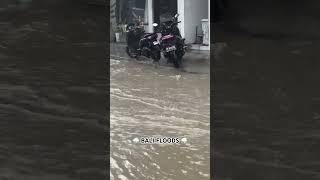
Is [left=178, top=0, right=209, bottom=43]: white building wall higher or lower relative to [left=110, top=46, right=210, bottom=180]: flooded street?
higher

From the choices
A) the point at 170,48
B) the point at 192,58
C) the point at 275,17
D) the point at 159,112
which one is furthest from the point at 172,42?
the point at 275,17

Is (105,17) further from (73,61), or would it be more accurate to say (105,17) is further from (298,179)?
(298,179)

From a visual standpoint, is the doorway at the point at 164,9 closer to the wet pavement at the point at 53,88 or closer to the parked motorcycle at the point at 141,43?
the parked motorcycle at the point at 141,43

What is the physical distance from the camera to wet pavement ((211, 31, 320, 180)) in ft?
11.5

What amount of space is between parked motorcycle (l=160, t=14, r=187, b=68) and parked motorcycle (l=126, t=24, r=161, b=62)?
2.1 inches

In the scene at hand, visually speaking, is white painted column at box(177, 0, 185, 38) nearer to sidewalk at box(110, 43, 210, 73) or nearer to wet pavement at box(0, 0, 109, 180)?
sidewalk at box(110, 43, 210, 73)

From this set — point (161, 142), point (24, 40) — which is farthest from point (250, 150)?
point (24, 40)

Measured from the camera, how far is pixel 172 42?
11.5ft

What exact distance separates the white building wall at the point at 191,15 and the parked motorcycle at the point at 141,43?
0.70 ft

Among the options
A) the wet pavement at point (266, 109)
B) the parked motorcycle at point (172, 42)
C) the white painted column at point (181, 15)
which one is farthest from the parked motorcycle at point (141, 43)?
the wet pavement at point (266, 109)

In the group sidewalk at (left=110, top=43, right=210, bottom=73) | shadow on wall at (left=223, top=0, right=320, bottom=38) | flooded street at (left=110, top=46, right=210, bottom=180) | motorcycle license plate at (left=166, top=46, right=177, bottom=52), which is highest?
shadow on wall at (left=223, top=0, right=320, bottom=38)

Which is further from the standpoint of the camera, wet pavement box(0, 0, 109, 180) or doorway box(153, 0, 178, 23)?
wet pavement box(0, 0, 109, 180)

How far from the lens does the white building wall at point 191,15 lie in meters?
3.40

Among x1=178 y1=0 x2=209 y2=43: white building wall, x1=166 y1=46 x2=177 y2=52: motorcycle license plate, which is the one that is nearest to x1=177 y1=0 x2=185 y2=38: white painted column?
x1=178 y1=0 x2=209 y2=43: white building wall
